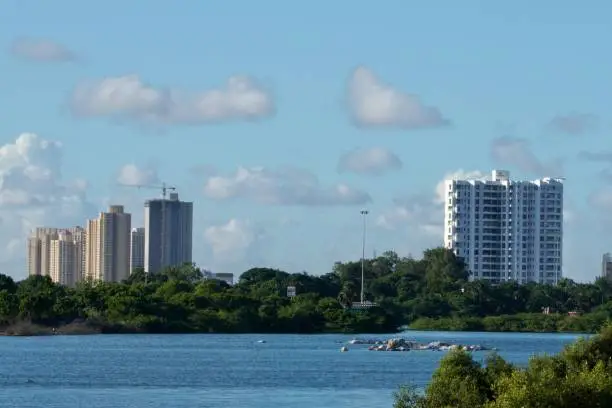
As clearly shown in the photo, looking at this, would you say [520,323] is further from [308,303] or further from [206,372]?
[206,372]

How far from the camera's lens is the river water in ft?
213

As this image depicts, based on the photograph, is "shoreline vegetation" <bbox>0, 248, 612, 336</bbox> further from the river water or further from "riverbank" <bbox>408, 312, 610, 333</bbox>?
the river water

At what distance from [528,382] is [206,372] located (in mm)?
49843

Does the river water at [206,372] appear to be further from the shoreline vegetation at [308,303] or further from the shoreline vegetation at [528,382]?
the shoreline vegetation at [528,382]

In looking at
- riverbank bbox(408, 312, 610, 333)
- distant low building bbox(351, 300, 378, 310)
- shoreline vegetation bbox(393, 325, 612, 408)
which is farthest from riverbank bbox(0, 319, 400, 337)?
shoreline vegetation bbox(393, 325, 612, 408)

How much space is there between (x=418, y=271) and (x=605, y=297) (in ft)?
82.4

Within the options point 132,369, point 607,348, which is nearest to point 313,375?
point 132,369

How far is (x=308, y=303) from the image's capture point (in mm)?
149000

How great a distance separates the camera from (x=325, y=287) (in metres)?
175

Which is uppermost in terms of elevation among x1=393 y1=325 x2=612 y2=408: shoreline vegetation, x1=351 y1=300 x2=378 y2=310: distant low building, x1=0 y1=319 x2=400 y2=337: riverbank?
x1=393 y1=325 x2=612 y2=408: shoreline vegetation

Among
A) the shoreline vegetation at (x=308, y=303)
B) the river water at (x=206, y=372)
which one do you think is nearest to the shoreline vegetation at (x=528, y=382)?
the river water at (x=206, y=372)

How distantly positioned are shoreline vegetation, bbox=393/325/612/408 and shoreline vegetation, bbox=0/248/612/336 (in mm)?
92473

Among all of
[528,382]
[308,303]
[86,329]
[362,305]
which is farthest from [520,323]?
[528,382]

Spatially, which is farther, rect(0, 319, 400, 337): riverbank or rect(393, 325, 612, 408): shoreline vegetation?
rect(0, 319, 400, 337): riverbank
